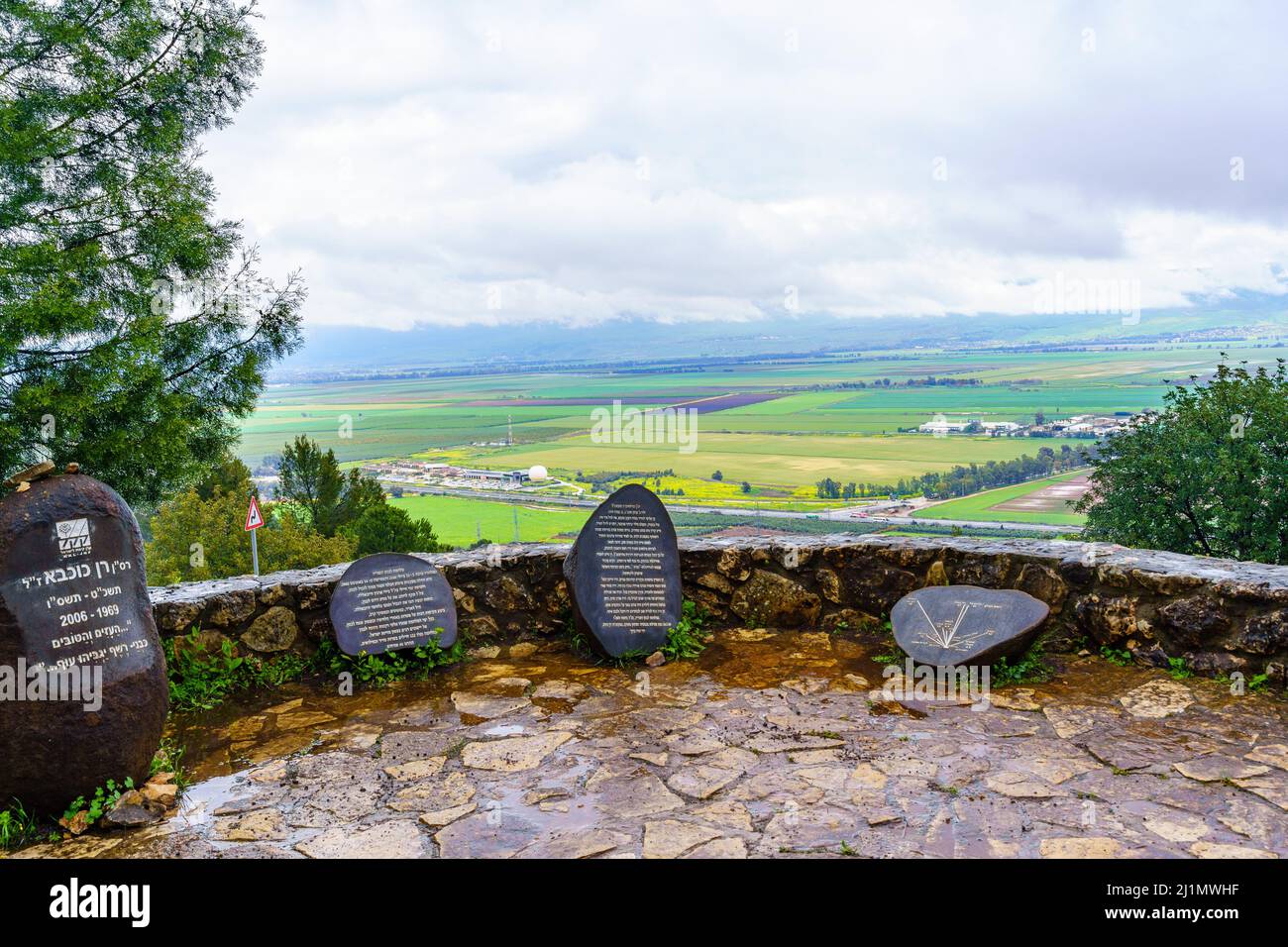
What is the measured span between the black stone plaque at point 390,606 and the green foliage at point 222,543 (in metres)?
20.4

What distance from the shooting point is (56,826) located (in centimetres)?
399

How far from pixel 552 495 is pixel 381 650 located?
48.5 feet

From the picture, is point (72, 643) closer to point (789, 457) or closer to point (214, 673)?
point (214, 673)

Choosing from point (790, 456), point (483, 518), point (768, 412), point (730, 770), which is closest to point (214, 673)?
point (730, 770)

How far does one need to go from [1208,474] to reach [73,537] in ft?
55.4

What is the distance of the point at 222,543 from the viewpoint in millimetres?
26672

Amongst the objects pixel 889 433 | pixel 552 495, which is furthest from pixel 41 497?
pixel 889 433

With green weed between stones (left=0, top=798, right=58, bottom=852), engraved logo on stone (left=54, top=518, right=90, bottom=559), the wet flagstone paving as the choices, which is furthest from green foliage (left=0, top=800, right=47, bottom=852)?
engraved logo on stone (left=54, top=518, right=90, bottom=559)

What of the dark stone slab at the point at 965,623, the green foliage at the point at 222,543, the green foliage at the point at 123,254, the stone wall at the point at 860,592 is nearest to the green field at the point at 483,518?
the green foliage at the point at 222,543

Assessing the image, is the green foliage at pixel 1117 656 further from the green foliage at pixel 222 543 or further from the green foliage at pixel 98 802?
the green foliage at pixel 222 543

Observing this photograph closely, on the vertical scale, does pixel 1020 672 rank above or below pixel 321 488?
above

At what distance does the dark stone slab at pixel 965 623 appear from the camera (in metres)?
5.63

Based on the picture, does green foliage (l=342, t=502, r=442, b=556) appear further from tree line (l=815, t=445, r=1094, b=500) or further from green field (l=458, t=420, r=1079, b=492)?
tree line (l=815, t=445, r=1094, b=500)

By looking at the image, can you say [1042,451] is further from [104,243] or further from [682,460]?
[104,243]
